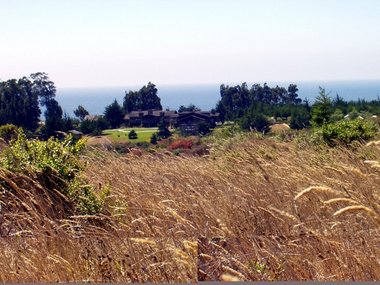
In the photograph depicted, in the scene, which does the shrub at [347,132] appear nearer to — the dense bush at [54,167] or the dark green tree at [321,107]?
the dark green tree at [321,107]

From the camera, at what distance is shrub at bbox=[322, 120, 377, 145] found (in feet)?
41.9

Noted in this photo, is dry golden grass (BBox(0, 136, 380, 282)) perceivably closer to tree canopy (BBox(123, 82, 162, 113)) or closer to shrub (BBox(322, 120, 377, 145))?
shrub (BBox(322, 120, 377, 145))

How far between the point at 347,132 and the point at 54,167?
839 cm

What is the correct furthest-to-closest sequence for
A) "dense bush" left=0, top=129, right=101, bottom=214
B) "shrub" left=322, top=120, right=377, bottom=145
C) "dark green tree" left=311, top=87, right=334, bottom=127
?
1. "dark green tree" left=311, top=87, right=334, bottom=127
2. "shrub" left=322, top=120, right=377, bottom=145
3. "dense bush" left=0, top=129, right=101, bottom=214

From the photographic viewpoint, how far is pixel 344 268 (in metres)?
3.64

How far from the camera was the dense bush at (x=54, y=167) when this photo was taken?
18.7 ft

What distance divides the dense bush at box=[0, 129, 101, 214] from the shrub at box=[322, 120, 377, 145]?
7.41 metres

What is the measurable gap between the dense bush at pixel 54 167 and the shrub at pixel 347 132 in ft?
24.3

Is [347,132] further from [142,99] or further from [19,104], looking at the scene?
[142,99]

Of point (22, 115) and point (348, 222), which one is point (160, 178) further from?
point (22, 115)

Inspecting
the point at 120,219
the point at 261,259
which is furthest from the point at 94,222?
the point at 261,259

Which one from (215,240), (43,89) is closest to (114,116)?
(43,89)

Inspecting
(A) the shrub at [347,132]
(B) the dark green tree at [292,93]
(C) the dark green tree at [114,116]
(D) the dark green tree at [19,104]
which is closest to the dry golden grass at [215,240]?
(A) the shrub at [347,132]

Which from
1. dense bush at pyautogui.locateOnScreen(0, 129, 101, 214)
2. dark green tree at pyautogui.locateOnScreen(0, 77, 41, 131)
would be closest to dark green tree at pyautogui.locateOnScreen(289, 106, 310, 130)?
Answer: dark green tree at pyautogui.locateOnScreen(0, 77, 41, 131)
